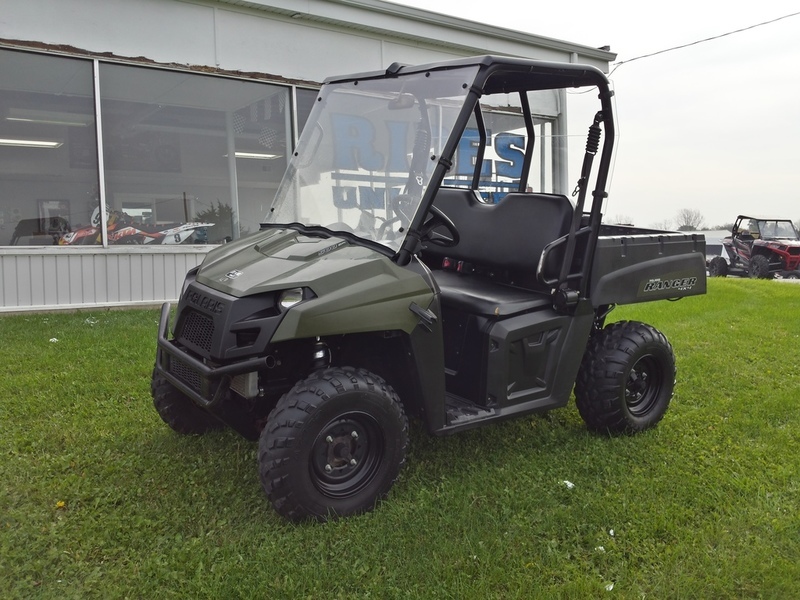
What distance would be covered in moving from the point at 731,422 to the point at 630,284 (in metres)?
1.22

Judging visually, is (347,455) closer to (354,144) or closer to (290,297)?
(290,297)

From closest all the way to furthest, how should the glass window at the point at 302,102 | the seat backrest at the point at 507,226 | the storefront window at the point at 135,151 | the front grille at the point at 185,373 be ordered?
the front grille at the point at 185,373 → the seat backrest at the point at 507,226 → the storefront window at the point at 135,151 → the glass window at the point at 302,102

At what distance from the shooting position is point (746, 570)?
103 inches

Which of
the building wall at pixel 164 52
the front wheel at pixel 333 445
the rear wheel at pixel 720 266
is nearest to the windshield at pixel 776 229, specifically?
the rear wheel at pixel 720 266

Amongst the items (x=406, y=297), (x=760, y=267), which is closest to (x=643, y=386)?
(x=406, y=297)

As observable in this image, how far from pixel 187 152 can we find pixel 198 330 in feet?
22.7

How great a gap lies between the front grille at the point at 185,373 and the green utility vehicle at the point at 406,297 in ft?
0.05

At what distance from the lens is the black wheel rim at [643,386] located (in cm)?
413

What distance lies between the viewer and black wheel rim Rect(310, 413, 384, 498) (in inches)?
115

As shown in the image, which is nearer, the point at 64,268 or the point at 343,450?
the point at 343,450

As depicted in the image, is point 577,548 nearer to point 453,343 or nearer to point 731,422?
point 453,343

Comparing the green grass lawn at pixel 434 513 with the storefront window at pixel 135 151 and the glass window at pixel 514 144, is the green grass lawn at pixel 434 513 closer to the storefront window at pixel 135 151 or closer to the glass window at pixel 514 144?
the glass window at pixel 514 144

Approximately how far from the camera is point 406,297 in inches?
119

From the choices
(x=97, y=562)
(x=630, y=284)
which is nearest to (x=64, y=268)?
(x=97, y=562)
